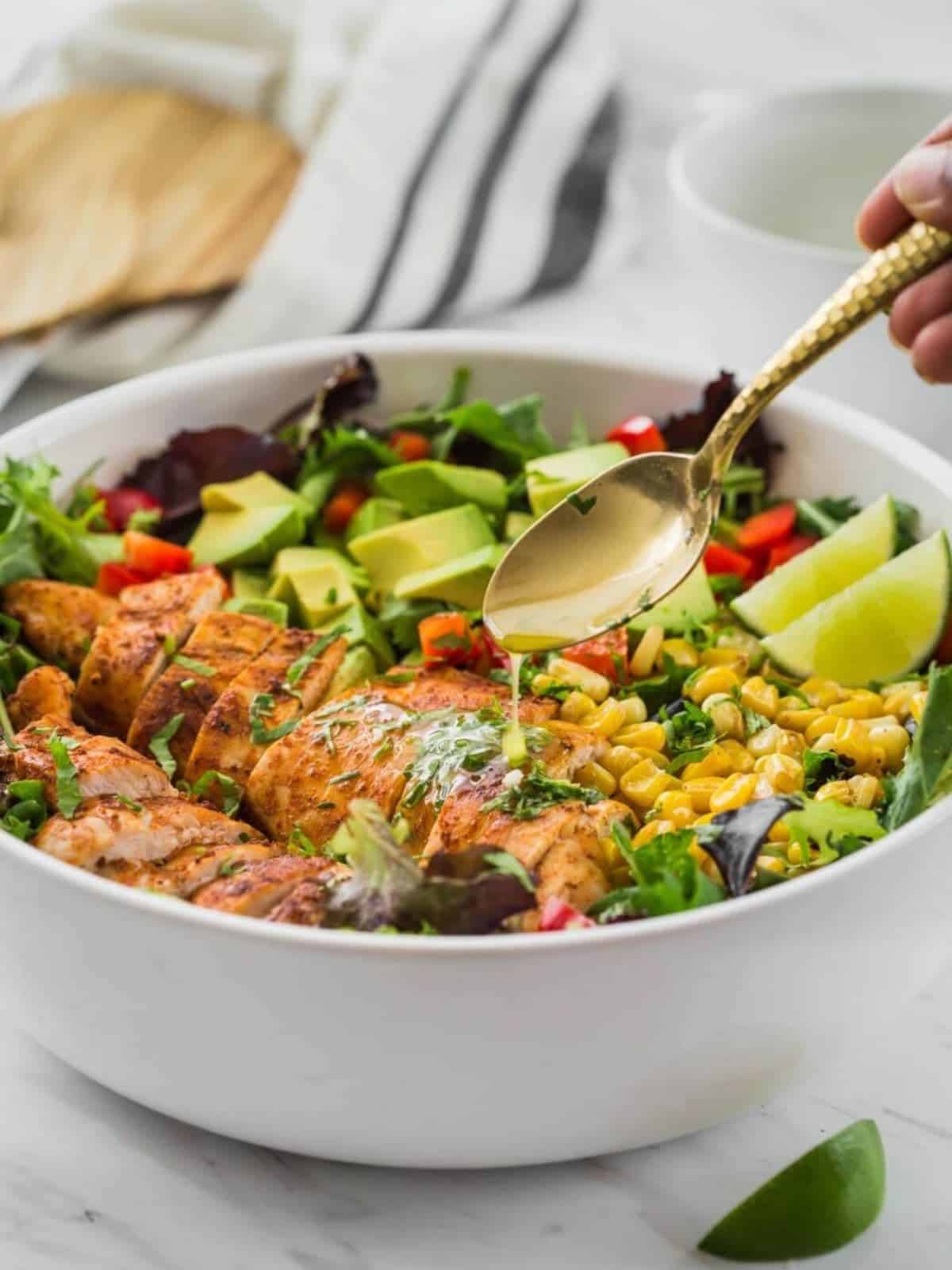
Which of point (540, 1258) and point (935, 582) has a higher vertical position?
point (935, 582)

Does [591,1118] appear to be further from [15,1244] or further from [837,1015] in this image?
[15,1244]

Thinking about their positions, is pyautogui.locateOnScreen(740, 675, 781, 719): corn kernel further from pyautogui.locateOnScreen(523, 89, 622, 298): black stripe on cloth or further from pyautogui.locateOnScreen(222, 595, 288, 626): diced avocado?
pyautogui.locateOnScreen(523, 89, 622, 298): black stripe on cloth

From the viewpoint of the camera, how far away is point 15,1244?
3111 millimetres

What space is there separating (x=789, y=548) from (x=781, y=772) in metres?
1.06

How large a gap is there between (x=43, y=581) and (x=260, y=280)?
228 cm

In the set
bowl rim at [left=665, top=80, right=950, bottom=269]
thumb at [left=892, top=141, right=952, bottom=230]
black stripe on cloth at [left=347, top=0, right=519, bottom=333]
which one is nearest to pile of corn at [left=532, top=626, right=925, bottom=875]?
thumb at [left=892, top=141, right=952, bottom=230]

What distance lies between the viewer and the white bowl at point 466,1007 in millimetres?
2777

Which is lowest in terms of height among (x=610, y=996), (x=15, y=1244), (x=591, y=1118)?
(x=15, y=1244)

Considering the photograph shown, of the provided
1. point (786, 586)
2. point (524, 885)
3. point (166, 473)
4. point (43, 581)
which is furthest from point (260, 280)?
point (524, 885)

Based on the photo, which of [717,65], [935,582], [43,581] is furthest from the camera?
[717,65]

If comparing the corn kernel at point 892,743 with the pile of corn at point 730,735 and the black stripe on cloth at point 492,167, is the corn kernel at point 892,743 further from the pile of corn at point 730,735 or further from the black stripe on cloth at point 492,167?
the black stripe on cloth at point 492,167

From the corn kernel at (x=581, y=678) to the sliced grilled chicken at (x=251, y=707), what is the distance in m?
0.53

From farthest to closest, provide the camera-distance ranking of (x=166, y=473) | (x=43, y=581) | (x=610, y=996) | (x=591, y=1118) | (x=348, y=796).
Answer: (x=166, y=473) → (x=43, y=581) → (x=348, y=796) → (x=591, y=1118) → (x=610, y=996)

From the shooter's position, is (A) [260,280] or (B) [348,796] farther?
(A) [260,280]
